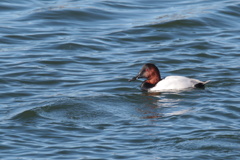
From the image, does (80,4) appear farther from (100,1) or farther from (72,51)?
(72,51)

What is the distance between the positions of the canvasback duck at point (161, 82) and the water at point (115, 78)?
0.20 m

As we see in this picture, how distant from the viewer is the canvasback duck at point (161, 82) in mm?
12000

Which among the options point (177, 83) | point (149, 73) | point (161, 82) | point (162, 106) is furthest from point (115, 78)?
point (162, 106)

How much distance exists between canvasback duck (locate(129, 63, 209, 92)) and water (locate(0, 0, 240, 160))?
201 millimetres

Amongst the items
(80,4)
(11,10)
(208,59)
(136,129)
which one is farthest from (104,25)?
(136,129)

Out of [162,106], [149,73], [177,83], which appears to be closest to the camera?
[162,106]

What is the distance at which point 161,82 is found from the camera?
1226 cm

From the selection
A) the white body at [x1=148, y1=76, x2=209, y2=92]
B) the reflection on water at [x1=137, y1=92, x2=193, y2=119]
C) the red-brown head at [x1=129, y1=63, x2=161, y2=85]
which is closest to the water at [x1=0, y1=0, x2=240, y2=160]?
the reflection on water at [x1=137, y1=92, x2=193, y2=119]

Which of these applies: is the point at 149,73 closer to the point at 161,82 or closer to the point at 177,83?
the point at 161,82

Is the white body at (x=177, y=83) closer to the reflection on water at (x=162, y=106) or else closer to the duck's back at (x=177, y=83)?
the duck's back at (x=177, y=83)

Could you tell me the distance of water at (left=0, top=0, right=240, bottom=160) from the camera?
852 centimetres

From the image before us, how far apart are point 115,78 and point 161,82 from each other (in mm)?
1319

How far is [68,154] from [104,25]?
10.8 metres

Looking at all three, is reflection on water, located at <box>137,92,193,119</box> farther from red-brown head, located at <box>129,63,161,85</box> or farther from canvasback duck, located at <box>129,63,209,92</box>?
red-brown head, located at <box>129,63,161,85</box>
